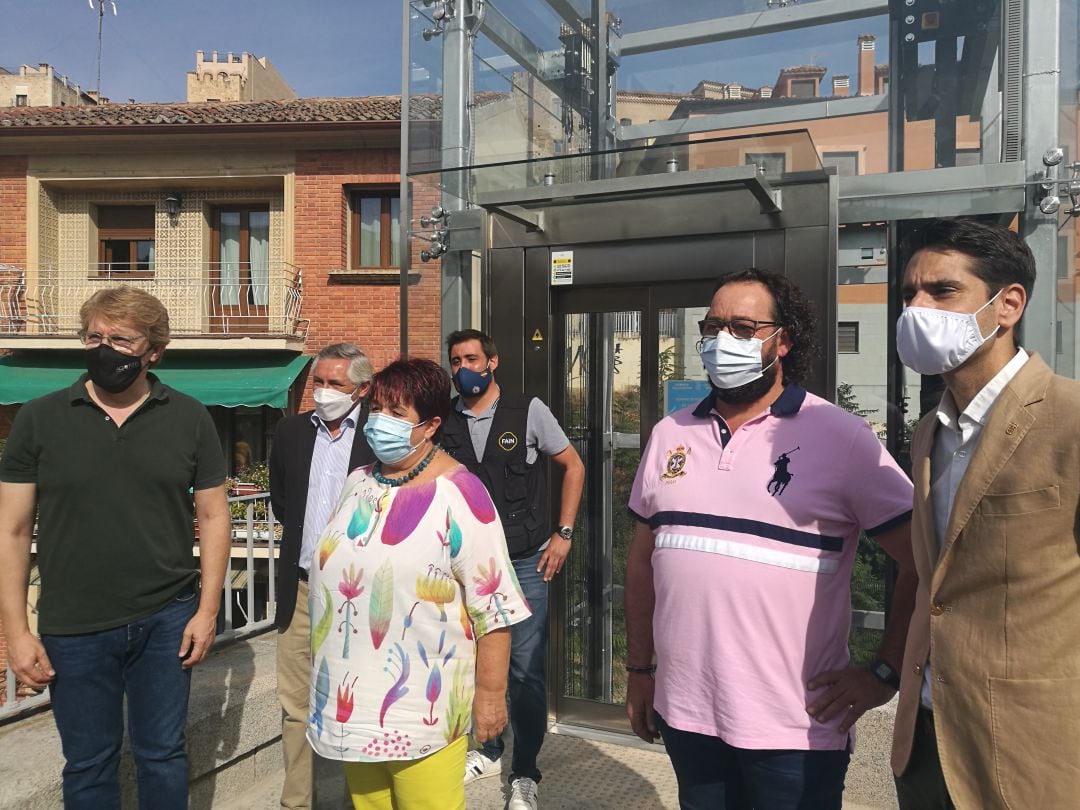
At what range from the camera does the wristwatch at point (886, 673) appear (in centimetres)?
194

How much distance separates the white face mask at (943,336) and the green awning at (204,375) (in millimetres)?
13432

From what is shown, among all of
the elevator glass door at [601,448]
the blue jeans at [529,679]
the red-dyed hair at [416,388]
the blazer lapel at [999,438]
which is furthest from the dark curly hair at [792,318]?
the elevator glass door at [601,448]

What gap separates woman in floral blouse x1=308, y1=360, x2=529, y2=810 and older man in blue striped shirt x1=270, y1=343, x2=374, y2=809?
0.90 metres

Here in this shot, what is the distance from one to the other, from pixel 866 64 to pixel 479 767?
391cm

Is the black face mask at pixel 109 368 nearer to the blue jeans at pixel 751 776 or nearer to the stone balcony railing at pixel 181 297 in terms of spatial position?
the blue jeans at pixel 751 776

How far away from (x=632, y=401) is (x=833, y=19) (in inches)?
88.7

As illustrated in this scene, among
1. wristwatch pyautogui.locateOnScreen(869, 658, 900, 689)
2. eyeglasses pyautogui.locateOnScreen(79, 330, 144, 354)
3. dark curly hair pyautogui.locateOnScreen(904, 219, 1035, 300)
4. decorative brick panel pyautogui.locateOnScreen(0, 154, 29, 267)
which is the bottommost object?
wristwatch pyautogui.locateOnScreen(869, 658, 900, 689)

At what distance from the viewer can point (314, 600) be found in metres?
2.29

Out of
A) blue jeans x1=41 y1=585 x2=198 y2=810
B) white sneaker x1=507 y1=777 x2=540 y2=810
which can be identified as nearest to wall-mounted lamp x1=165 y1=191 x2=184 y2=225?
blue jeans x1=41 y1=585 x2=198 y2=810

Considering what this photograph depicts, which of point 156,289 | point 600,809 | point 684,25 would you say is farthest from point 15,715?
point 156,289

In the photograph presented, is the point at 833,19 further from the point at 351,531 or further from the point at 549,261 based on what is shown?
the point at 351,531

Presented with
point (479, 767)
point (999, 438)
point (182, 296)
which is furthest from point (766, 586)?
point (182, 296)

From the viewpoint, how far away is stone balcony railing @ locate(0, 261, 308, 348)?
1531cm

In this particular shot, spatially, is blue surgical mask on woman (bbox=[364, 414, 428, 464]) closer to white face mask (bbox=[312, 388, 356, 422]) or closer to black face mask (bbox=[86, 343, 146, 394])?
black face mask (bbox=[86, 343, 146, 394])
